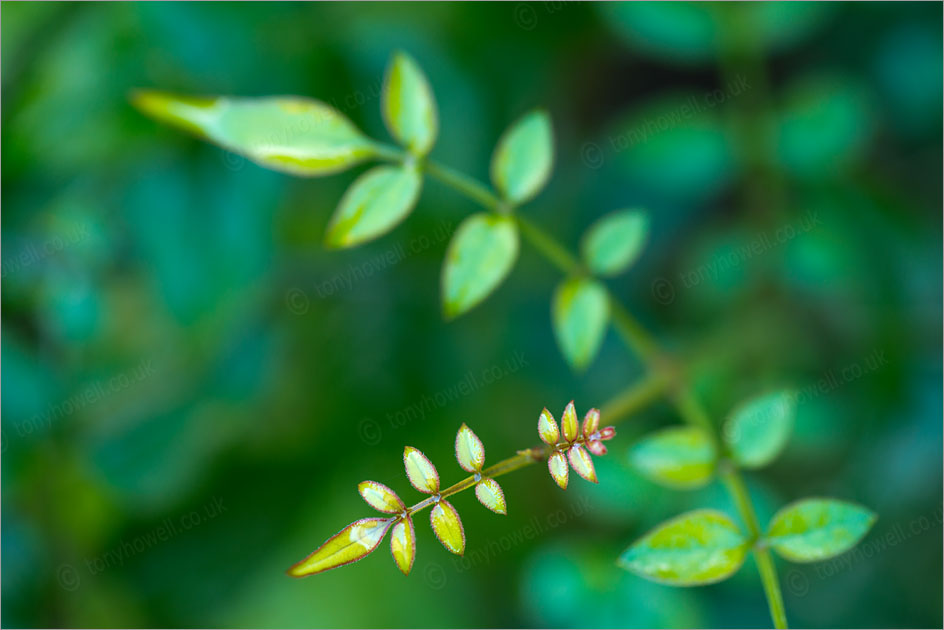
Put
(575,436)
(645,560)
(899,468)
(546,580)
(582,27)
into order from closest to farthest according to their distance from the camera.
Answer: (575,436)
(645,560)
(546,580)
(899,468)
(582,27)

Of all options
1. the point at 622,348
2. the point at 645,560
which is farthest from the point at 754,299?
the point at 645,560

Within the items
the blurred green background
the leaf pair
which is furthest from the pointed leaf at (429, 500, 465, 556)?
the blurred green background

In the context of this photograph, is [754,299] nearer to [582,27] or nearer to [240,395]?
[582,27]

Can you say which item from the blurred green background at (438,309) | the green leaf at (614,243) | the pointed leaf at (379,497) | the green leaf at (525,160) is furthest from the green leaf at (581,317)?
the blurred green background at (438,309)

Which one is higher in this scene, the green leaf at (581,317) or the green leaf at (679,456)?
the green leaf at (581,317)

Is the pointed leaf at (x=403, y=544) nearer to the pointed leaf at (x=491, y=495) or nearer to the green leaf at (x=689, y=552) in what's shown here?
the pointed leaf at (x=491, y=495)

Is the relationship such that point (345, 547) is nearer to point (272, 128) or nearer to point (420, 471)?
point (420, 471)

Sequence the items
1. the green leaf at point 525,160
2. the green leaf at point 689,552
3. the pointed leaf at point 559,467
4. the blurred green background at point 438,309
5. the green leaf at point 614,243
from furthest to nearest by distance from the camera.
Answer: the blurred green background at point 438,309 < the green leaf at point 614,243 < the green leaf at point 525,160 < the green leaf at point 689,552 < the pointed leaf at point 559,467
